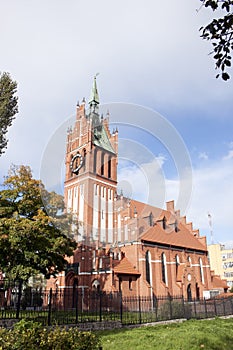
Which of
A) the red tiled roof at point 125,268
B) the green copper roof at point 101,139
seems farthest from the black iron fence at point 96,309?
the green copper roof at point 101,139

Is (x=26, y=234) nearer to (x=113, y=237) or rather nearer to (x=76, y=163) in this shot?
(x=113, y=237)

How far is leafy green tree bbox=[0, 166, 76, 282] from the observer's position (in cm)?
1631

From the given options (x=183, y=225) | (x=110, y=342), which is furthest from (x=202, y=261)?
(x=110, y=342)

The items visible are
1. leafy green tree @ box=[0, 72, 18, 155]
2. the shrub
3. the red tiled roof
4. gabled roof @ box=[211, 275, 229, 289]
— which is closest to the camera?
the shrub

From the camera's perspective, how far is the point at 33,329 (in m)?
6.09

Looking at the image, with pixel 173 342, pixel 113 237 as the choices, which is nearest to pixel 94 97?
pixel 113 237

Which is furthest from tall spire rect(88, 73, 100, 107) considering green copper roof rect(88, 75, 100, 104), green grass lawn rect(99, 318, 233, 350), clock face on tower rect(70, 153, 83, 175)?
green grass lawn rect(99, 318, 233, 350)

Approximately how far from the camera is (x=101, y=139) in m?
38.4

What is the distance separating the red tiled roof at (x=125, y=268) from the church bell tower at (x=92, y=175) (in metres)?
3.29

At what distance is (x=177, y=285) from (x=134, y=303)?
15.4 meters

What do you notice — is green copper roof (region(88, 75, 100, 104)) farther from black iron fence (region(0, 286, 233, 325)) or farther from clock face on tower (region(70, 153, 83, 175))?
black iron fence (region(0, 286, 233, 325))

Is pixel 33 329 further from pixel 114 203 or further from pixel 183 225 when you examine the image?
pixel 183 225

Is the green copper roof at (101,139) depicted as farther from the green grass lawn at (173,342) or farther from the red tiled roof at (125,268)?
the green grass lawn at (173,342)

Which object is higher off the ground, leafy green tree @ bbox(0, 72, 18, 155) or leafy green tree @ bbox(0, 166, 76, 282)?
leafy green tree @ bbox(0, 72, 18, 155)
